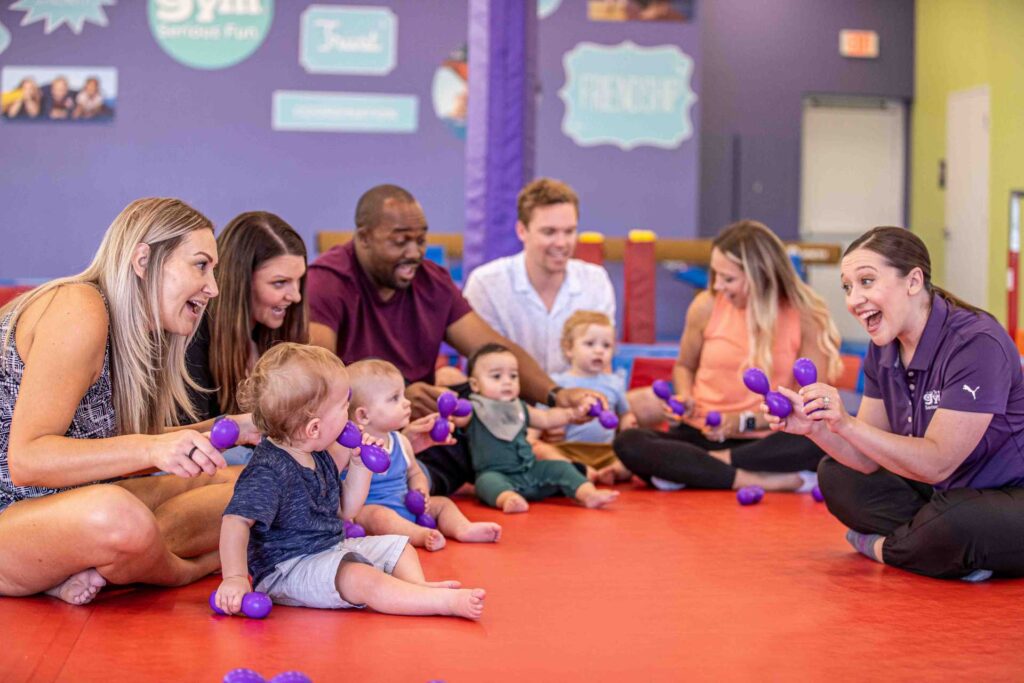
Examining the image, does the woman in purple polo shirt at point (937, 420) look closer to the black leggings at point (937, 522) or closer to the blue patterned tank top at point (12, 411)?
the black leggings at point (937, 522)

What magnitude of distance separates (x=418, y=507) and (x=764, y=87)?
787 cm

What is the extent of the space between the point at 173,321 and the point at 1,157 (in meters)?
7.85

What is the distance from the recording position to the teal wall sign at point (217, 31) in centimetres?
932

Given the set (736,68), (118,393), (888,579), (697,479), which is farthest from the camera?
(736,68)

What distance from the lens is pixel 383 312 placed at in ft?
13.4

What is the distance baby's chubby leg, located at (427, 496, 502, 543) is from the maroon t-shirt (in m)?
0.75

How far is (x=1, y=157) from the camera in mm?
9469

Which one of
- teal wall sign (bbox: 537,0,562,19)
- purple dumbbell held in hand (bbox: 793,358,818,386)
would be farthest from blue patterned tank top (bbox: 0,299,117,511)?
teal wall sign (bbox: 537,0,562,19)

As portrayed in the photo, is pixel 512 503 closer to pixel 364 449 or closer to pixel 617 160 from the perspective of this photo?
pixel 364 449

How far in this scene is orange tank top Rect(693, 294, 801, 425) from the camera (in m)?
4.30

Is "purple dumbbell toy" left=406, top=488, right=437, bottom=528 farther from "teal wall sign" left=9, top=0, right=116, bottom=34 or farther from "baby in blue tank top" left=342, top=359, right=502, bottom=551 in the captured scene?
"teal wall sign" left=9, top=0, right=116, bottom=34

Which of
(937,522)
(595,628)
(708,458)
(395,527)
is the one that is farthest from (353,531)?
(708,458)

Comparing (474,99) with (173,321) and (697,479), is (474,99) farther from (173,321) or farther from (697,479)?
(173,321)

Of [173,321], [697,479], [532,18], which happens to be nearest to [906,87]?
[532,18]
